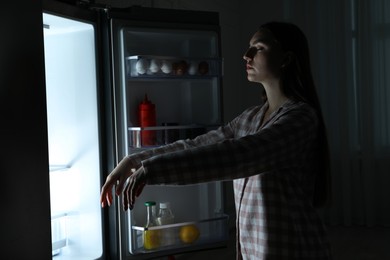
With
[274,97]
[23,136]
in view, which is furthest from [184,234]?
[274,97]

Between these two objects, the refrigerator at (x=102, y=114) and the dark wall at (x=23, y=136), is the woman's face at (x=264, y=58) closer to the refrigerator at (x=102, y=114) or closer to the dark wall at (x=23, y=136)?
the dark wall at (x=23, y=136)

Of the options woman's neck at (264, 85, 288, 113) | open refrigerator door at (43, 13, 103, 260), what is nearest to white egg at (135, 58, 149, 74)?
open refrigerator door at (43, 13, 103, 260)

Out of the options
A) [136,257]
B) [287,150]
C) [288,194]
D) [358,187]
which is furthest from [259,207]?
[358,187]

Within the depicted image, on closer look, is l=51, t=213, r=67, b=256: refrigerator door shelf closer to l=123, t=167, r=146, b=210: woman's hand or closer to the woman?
the woman

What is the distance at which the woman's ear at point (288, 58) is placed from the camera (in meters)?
1.23

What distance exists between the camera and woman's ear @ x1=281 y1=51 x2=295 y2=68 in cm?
123

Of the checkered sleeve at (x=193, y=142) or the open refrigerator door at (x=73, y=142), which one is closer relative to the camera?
the checkered sleeve at (x=193, y=142)

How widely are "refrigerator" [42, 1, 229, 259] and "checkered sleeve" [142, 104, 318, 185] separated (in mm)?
1329

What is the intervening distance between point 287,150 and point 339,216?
3.49 meters

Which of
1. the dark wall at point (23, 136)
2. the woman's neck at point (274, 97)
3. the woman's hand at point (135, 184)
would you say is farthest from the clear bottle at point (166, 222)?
the woman's hand at point (135, 184)

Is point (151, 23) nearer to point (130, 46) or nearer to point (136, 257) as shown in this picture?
point (130, 46)

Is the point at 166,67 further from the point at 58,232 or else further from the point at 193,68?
the point at 58,232

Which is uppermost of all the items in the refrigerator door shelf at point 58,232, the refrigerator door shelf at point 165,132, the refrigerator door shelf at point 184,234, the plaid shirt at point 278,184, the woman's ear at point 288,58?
the woman's ear at point 288,58

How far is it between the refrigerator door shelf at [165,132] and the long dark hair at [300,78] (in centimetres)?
133
